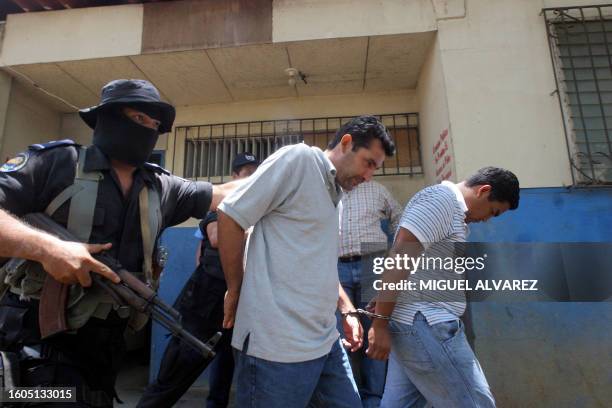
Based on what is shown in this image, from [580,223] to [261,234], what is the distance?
3.04 m

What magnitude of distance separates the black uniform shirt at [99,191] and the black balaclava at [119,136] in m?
0.05

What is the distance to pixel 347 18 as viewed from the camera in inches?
150

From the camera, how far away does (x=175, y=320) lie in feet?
5.23

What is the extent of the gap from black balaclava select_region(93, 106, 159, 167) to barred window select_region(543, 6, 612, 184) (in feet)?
11.2

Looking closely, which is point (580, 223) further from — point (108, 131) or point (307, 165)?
point (108, 131)

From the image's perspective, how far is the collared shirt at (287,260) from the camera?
143 centimetres

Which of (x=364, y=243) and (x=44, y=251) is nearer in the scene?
(x=44, y=251)

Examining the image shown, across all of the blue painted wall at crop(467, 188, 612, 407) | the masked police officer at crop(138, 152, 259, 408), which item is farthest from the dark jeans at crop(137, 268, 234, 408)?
the blue painted wall at crop(467, 188, 612, 407)

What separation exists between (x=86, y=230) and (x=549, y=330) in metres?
3.45

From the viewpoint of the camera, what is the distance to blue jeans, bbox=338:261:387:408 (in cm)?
308

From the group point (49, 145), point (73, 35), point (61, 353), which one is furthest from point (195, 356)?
point (73, 35)

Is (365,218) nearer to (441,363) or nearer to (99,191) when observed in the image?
(441,363)

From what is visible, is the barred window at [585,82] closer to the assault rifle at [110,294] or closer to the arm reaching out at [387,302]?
Answer: the arm reaching out at [387,302]

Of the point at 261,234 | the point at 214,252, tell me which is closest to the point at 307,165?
the point at 261,234
